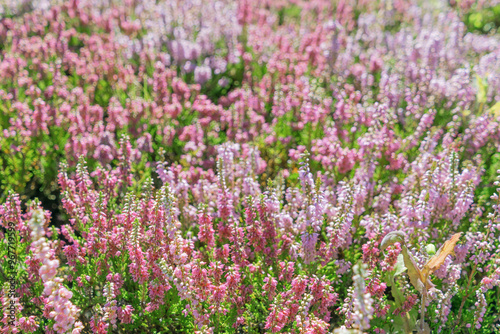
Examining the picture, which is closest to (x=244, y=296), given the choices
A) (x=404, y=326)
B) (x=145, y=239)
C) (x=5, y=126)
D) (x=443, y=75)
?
(x=145, y=239)

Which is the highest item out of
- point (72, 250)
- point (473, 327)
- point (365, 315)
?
point (365, 315)

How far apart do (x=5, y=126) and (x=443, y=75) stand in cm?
715

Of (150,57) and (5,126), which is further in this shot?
(150,57)

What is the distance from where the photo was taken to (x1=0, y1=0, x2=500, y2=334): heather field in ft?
11.4

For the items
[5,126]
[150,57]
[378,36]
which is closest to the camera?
[5,126]

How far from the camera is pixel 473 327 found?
3684 mm

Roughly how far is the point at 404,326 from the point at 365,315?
136 cm

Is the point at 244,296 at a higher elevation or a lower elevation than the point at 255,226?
lower

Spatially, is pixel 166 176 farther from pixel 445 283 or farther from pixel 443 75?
pixel 443 75

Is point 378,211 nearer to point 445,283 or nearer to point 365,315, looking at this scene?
point 445,283

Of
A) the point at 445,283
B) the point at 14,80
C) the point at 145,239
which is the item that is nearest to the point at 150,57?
the point at 14,80

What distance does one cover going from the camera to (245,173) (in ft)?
15.5

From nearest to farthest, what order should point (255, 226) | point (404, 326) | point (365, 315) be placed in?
point (365, 315) < point (404, 326) < point (255, 226)

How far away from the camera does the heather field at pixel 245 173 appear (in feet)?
11.4
